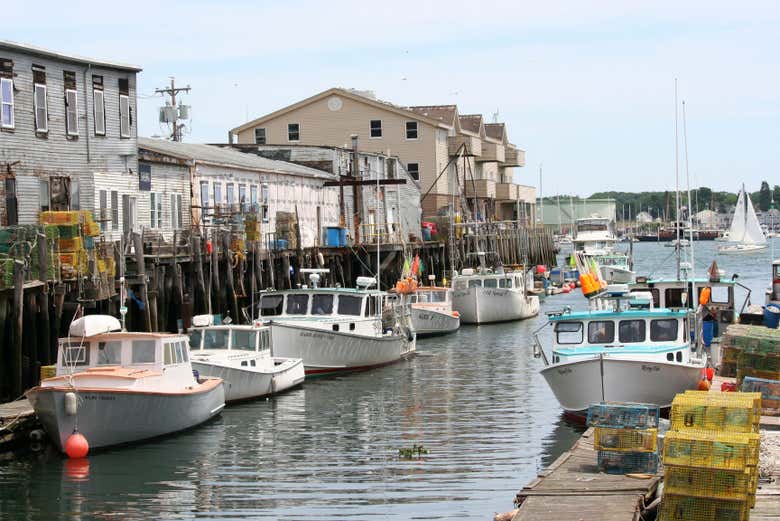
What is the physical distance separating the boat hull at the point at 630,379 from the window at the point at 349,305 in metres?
13.1

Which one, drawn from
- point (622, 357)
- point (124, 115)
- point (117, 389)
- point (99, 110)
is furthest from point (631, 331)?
point (124, 115)

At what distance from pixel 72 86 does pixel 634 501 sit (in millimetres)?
25679

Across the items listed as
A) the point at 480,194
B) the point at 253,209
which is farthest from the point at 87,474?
the point at 480,194

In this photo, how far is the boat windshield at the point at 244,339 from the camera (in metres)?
31.0

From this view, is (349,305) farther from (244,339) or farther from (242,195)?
(242,195)

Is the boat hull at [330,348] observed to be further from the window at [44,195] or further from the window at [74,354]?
the window at [74,354]

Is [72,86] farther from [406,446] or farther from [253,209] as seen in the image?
[406,446]

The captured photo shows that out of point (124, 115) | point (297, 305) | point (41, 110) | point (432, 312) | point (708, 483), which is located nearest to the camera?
point (708, 483)

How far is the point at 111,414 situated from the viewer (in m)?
24.0

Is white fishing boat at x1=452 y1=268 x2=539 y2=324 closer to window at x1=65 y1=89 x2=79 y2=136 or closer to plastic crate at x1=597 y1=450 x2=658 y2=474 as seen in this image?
window at x1=65 y1=89 x2=79 y2=136

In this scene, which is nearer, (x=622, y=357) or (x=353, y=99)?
(x=622, y=357)

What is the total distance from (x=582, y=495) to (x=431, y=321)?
35.8m

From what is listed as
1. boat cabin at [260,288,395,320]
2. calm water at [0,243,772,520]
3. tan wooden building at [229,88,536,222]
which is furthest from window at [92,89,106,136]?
tan wooden building at [229,88,536,222]

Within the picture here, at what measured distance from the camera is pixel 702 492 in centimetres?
1472
